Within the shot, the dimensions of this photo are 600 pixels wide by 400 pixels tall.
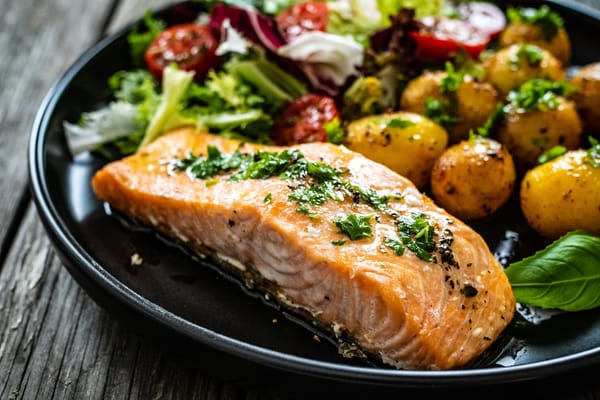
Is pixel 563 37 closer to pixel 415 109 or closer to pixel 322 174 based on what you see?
pixel 415 109

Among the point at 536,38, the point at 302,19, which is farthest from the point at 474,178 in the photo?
the point at 302,19

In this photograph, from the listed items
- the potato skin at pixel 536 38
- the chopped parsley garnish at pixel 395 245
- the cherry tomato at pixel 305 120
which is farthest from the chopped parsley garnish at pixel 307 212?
the potato skin at pixel 536 38

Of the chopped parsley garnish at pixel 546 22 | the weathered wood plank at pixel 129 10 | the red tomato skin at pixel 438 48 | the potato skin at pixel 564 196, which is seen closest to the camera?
the potato skin at pixel 564 196

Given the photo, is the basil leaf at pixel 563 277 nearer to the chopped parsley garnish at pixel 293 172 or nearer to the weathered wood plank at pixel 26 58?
the chopped parsley garnish at pixel 293 172

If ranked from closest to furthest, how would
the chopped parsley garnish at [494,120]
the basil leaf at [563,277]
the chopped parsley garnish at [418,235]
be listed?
the chopped parsley garnish at [418,235] → the basil leaf at [563,277] → the chopped parsley garnish at [494,120]

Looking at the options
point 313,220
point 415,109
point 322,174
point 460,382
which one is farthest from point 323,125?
point 460,382

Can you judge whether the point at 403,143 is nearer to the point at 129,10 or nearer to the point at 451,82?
the point at 451,82

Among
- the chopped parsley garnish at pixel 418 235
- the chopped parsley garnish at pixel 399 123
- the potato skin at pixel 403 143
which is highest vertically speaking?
the chopped parsley garnish at pixel 418 235
